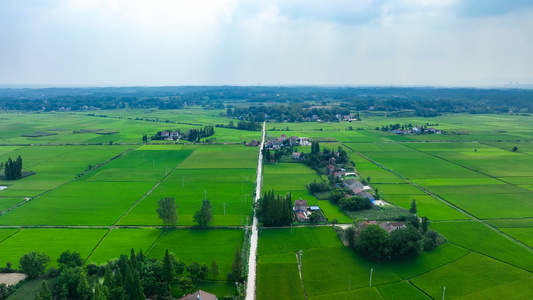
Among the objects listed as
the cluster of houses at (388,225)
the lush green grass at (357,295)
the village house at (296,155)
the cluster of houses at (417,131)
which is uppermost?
the cluster of houses at (417,131)

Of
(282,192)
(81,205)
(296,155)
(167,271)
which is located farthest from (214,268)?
(296,155)

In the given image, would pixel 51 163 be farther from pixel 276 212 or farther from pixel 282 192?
pixel 276 212

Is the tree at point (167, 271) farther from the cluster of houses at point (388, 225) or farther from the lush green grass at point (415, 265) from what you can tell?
the cluster of houses at point (388, 225)

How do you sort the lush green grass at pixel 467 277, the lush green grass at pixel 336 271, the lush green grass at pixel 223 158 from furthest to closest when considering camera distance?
the lush green grass at pixel 223 158, the lush green grass at pixel 336 271, the lush green grass at pixel 467 277

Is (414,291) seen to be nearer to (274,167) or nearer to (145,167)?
(274,167)

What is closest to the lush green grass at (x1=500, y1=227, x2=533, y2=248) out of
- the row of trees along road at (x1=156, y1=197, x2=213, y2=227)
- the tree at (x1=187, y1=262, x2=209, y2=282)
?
the tree at (x1=187, y1=262, x2=209, y2=282)

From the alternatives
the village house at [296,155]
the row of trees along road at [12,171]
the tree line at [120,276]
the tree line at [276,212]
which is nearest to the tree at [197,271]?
the tree line at [120,276]

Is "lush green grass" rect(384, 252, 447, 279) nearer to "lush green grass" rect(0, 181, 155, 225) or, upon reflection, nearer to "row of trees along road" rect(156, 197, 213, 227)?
"row of trees along road" rect(156, 197, 213, 227)
